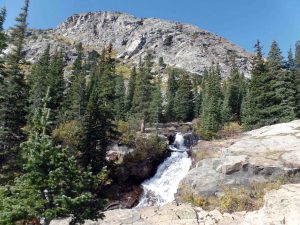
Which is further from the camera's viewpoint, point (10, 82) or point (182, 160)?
point (182, 160)

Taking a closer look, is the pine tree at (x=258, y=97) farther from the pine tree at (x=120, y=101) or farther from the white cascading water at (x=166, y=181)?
the pine tree at (x=120, y=101)

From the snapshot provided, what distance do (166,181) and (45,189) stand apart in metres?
25.4

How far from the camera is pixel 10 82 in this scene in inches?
1567

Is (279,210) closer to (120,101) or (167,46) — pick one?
(120,101)

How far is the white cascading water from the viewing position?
40.3 metres

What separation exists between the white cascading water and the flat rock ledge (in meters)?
11.8

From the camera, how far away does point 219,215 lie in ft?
87.0

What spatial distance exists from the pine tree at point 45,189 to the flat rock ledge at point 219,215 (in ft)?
23.6

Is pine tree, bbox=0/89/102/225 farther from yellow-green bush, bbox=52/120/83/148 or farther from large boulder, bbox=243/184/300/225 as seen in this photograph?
yellow-green bush, bbox=52/120/83/148

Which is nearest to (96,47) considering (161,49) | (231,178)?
(161,49)

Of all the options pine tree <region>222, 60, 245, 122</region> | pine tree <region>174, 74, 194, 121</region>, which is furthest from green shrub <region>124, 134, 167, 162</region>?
pine tree <region>174, 74, 194, 121</region>

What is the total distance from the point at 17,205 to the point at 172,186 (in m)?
26.0

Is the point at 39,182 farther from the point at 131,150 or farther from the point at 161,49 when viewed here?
the point at 161,49

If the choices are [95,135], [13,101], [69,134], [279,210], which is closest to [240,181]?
[279,210]
